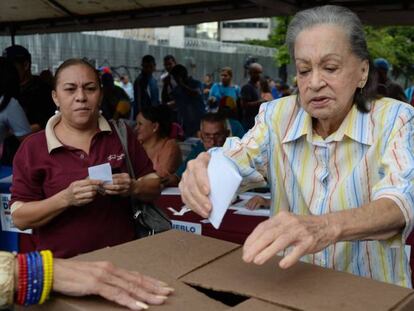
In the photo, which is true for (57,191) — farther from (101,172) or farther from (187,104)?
→ (187,104)

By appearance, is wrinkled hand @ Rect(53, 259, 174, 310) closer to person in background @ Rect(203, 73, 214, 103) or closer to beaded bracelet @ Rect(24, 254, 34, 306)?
beaded bracelet @ Rect(24, 254, 34, 306)

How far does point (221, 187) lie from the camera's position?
108 cm

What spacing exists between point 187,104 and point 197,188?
19.4ft

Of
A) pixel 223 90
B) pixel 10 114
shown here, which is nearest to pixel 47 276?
pixel 10 114

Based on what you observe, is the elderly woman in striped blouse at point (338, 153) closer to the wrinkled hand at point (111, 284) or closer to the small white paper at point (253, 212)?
the wrinkled hand at point (111, 284)

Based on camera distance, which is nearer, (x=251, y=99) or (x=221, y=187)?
(x=221, y=187)

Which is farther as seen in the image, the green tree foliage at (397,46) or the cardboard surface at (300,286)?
the green tree foliage at (397,46)

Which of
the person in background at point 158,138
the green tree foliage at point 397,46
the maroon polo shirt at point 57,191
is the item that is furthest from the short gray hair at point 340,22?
the green tree foliage at point 397,46

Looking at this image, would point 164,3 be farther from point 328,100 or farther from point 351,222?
point 351,222

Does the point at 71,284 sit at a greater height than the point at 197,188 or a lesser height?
lesser

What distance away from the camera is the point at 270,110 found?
1.54 meters

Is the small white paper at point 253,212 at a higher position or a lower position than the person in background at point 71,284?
lower

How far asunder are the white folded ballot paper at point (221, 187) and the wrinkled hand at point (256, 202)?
2025 mm

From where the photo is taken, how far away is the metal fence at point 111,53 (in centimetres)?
1145
